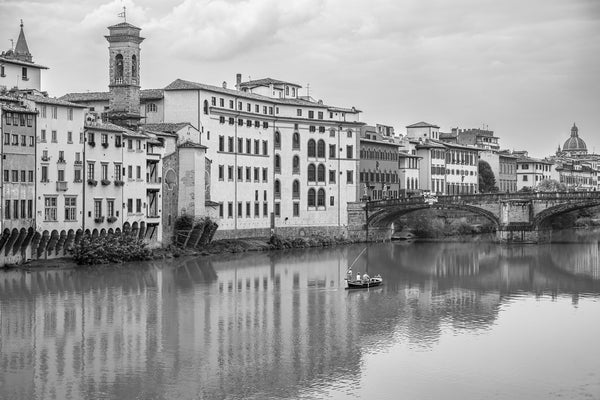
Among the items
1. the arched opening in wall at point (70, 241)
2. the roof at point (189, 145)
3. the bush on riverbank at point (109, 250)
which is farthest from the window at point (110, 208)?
the roof at point (189, 145)

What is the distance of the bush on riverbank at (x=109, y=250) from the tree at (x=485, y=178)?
250 feet

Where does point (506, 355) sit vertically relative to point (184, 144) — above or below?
below

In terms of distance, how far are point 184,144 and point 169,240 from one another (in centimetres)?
678

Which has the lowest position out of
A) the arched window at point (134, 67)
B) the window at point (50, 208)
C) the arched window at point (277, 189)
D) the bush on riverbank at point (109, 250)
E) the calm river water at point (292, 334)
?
the calm river water at point (292, 334)

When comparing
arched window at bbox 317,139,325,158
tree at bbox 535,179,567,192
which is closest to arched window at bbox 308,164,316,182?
arched window at bbox 317,139,325,158

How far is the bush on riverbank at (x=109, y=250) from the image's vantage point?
196ft

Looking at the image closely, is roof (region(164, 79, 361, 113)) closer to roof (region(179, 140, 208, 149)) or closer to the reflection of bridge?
roof (region(179, 140, 208, 149))

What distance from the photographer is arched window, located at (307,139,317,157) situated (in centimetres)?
8769

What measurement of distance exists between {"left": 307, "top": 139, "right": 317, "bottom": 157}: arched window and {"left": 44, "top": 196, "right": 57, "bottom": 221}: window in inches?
1298

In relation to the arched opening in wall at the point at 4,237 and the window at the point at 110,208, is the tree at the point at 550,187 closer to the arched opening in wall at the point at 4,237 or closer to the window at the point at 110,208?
the window at the point at 110,208

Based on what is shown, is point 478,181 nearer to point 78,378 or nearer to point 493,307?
point 493,307

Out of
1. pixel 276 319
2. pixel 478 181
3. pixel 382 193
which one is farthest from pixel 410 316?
pixel 478 181

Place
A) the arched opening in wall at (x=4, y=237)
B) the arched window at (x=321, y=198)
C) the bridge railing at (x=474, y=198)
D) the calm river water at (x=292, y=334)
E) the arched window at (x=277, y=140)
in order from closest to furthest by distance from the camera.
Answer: the calm river water at (x=292, y=334), the arched opening in wall at (x=4, y=237), the arched window at (x=277, y=140), the bridge railing at (x=474, y=198), the arched window at (x=321, y=198)

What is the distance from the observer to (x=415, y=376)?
3359 cm
